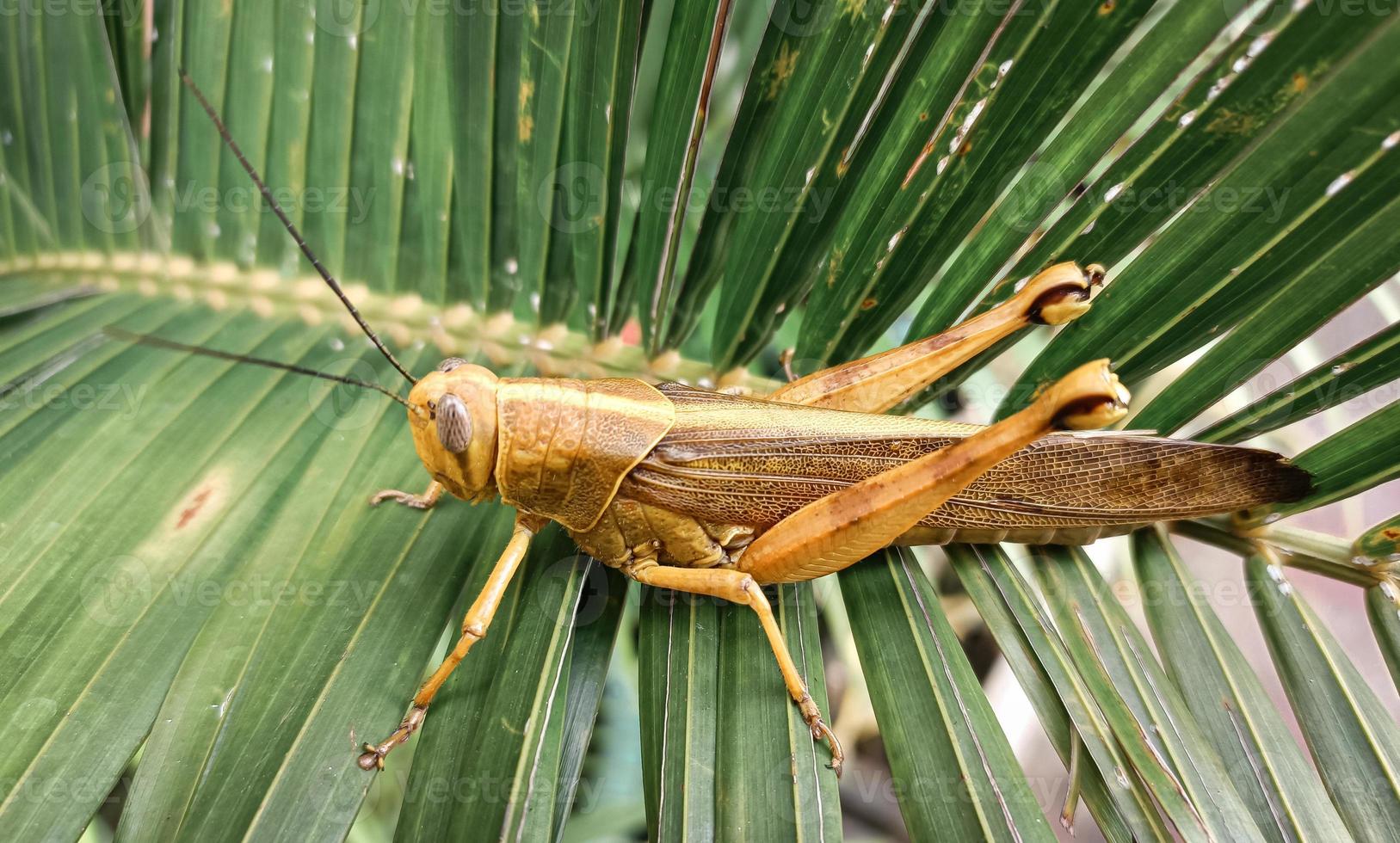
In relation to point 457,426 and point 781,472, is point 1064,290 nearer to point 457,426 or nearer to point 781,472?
point 781,472

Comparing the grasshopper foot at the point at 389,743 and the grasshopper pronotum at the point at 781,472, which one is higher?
the grasshopper pronotum at the point at 781,472

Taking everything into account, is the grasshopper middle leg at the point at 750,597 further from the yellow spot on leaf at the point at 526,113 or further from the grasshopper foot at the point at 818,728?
the yellow spot on leaf at the point at 526,113

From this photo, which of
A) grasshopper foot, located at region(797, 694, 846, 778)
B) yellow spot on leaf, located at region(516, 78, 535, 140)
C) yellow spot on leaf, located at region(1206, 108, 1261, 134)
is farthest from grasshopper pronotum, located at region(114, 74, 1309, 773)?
yellow spot on leaf, located at region(516, 78, 535, 140)

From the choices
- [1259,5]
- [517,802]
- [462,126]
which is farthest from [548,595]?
[1259,5]

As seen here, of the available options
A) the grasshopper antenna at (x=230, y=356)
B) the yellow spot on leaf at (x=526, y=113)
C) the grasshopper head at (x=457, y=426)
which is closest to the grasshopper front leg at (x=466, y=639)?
the grasshopper head at (x=457, y=426)

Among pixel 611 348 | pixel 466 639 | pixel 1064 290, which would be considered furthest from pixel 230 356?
pixel 1064 290

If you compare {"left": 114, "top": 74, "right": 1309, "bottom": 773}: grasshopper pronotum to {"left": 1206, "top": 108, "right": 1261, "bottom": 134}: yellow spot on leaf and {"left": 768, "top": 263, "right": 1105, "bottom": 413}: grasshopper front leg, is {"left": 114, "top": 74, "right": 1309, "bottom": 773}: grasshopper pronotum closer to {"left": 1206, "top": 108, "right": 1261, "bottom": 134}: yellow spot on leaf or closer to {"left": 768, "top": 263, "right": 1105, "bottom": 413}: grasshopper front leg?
{"left": 768, "top": 263, "right": 1105, "bottom": 413}: grasshopper front leg
